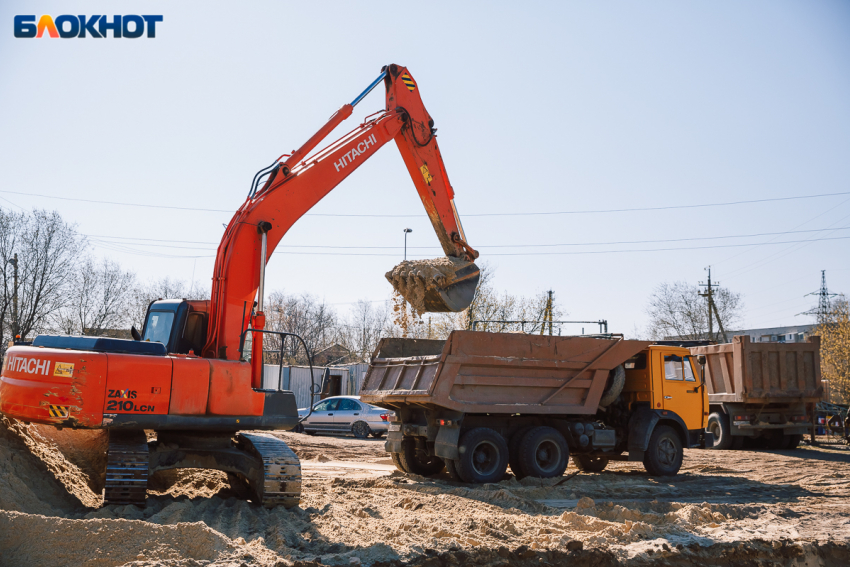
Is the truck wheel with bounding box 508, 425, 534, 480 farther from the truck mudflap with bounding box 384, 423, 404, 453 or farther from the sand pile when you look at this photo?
the sand pile

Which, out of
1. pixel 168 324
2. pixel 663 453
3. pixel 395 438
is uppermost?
pixel 168 324

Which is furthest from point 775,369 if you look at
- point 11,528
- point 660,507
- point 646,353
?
point 11,528

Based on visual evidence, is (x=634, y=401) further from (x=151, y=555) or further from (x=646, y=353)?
(x=151, y=555)

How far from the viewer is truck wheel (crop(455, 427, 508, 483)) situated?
1137 cm

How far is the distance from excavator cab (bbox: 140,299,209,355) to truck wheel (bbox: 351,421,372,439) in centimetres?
1403

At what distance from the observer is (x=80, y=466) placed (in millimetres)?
9250

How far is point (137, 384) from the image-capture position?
7223mm

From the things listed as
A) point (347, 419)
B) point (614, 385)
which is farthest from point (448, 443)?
point (347, 419)

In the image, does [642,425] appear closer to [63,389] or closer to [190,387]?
[190,387]

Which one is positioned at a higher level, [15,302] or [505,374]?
[15,302]

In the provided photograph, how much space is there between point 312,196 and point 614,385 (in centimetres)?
674

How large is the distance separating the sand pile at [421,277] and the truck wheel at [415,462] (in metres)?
2.42

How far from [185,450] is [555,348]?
660 cm

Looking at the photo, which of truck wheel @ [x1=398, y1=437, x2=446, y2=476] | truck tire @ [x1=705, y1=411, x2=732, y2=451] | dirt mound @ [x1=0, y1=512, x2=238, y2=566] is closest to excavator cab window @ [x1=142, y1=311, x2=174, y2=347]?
dirt mound @ [x1=0, y1=512, x2=238, y2=566]
